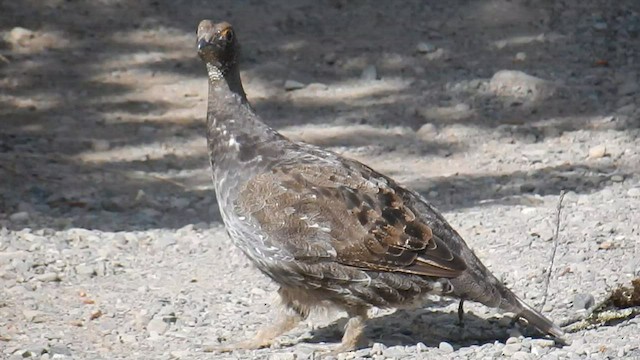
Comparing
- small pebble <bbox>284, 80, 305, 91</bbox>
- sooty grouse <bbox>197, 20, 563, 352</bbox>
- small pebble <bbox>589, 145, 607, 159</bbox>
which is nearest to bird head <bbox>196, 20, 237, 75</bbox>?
sooty grouse <bbox>197, 20, 563, 352</bbox>

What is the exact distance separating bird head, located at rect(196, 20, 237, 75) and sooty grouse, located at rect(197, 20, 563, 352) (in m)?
0.55

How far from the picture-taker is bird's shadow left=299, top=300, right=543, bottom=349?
616 cm

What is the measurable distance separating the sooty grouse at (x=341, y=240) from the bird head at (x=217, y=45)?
1.81 feet

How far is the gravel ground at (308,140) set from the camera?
6.58 metres

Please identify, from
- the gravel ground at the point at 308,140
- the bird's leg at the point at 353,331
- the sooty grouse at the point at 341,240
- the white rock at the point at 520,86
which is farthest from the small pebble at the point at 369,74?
the bird's leg at the point at 353,331

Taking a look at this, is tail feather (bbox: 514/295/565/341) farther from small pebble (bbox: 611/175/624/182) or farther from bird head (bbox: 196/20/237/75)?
small pebble (bbox: 611/175/624/182)

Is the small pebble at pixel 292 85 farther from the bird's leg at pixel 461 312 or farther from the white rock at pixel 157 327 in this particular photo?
the bird's leg at pixel 461 312

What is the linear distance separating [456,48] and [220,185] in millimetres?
6013

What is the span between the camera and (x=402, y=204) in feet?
19.7

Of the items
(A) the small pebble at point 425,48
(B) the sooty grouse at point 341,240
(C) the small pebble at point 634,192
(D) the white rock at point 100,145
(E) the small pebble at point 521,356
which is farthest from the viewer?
(A) the small pebble at point 425,48

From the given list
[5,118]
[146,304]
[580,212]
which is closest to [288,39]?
[5,118]

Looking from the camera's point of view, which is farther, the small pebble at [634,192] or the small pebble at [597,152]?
the small pebble at [597,152]

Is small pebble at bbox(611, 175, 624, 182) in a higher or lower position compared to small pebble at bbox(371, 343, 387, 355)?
lower

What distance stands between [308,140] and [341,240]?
14.6 feet
